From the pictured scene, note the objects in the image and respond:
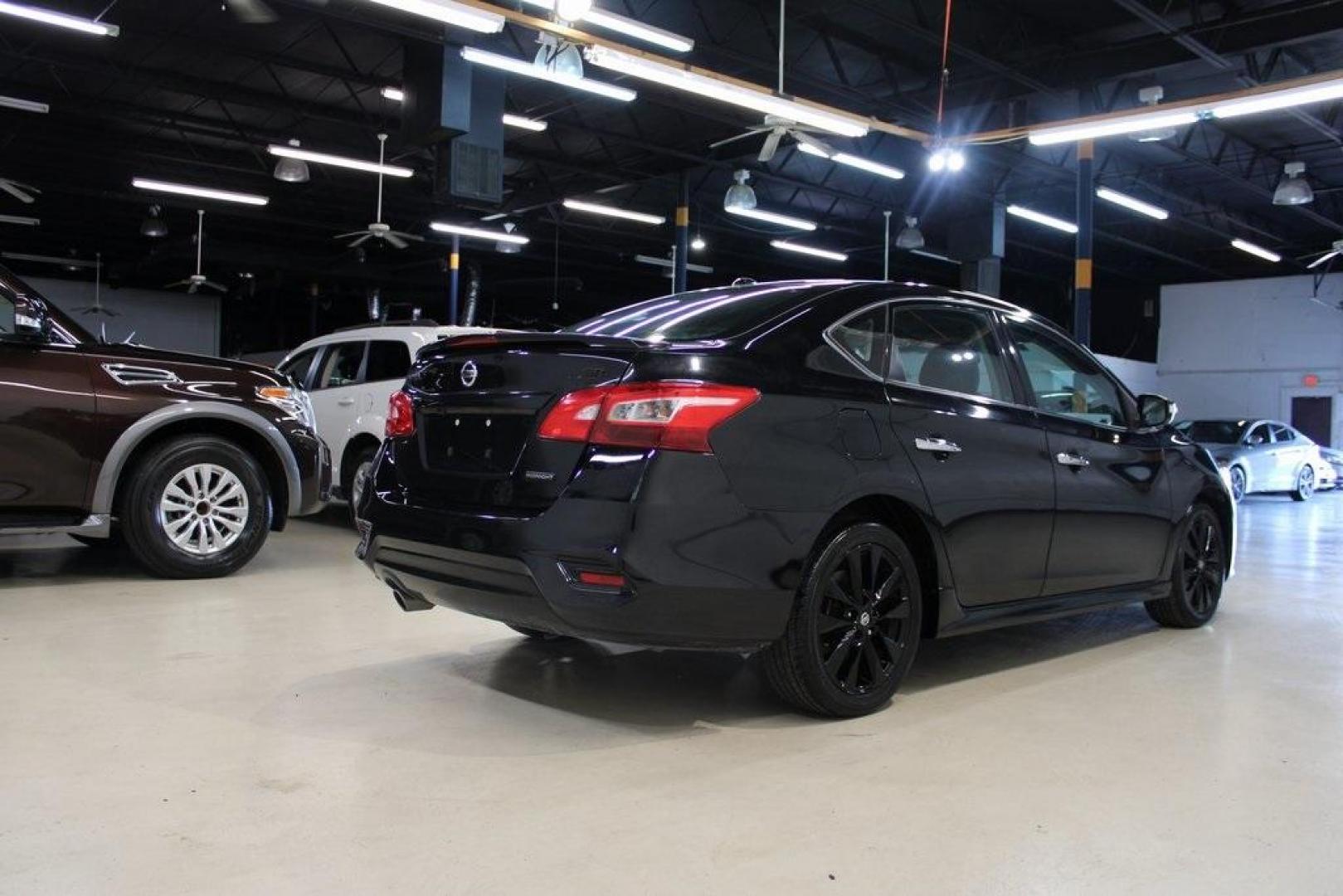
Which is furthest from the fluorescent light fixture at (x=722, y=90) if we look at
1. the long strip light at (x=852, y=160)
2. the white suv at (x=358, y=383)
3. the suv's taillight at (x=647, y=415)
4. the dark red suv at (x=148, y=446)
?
the suv's taillight at (x=647, y=415)

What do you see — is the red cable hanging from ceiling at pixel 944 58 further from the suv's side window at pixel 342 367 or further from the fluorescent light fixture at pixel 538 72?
the suv's side window at pixel 342 367

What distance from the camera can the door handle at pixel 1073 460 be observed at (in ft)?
12.0

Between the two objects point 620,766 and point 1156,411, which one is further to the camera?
point 1156,411

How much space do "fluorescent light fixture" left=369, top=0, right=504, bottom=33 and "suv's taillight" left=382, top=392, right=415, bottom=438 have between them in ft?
13.8

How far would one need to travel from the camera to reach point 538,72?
8.59 meters

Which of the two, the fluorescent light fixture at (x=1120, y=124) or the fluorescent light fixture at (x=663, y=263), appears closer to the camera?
the fluorescent light fixture at (x=1120, y=124)

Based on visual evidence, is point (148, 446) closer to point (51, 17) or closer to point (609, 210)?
point (51, 17)

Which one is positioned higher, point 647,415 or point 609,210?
point 609,210

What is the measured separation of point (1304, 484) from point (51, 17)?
57.2ft

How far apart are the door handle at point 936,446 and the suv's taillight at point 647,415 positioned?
2.50 feet

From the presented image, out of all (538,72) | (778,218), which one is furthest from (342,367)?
(778,218)

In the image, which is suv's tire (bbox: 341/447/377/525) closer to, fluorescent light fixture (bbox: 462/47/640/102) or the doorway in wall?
fluorescent light fixture (bbox: 462/47/640/102)

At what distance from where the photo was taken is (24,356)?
15.4ft

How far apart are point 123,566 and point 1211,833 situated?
5.62 meters
